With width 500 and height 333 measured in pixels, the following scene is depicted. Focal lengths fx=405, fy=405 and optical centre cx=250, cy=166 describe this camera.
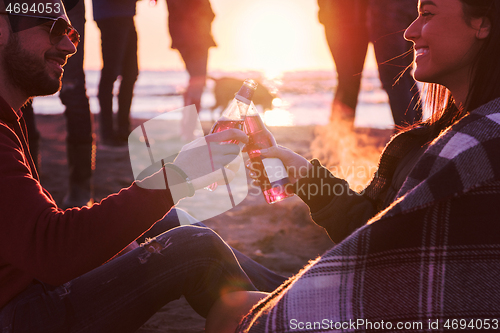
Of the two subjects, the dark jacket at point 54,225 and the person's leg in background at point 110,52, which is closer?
the dark jacket at point 54,225

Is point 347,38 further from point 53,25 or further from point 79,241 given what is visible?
point 79,241

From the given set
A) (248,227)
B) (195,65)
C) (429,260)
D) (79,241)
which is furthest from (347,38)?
(79,241)

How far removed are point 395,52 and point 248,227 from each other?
1.95 meters

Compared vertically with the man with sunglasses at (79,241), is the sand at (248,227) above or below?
below

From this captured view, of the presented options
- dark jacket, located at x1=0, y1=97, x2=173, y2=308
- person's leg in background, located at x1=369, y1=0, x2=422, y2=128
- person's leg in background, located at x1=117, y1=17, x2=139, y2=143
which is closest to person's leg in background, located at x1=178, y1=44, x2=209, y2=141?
person's leg in background, located at x1=117, y1=17, x2=139, y2=143

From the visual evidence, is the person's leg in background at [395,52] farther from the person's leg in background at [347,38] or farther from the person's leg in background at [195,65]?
the person's leg in background at [195,65]

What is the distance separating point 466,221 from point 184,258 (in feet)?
3.10

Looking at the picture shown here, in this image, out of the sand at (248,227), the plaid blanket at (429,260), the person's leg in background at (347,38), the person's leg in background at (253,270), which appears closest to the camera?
the plaid blanket at (429,260)

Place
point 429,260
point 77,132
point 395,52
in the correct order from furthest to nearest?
point 77,132, point 395,52, point 429,260

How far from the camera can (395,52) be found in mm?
3402

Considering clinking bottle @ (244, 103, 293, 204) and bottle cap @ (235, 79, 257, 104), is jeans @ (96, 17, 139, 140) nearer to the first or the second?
clinking bottle @ (244, 103, 293, 204)

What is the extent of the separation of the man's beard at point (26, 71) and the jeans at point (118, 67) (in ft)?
9.08

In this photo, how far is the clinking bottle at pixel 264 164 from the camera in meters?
2.06

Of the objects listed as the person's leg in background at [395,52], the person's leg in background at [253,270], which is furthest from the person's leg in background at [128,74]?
the person's leg in background at [253,270]
